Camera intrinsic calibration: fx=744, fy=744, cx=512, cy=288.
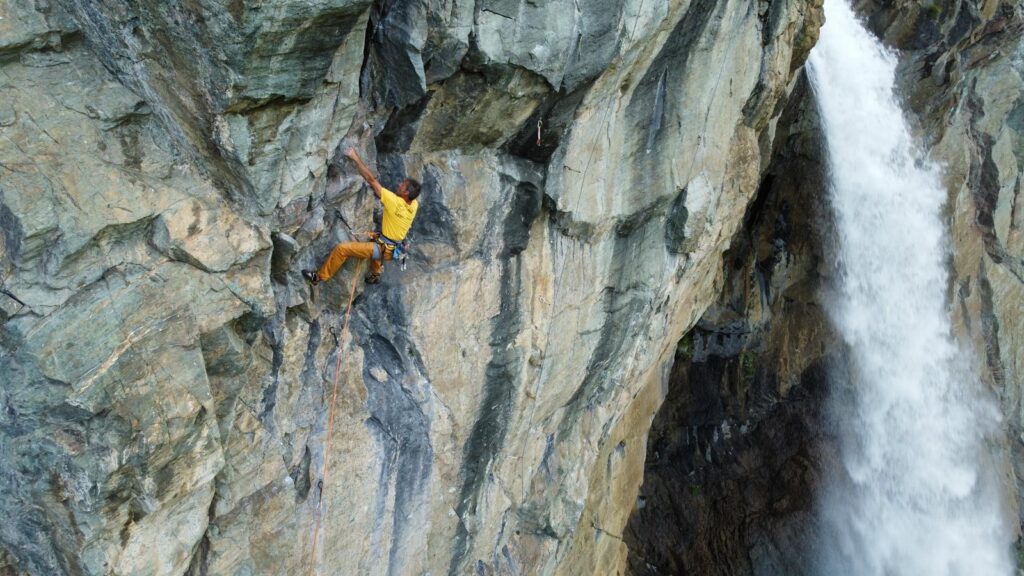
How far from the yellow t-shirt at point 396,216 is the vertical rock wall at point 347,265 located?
1.40ft

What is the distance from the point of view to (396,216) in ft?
27.7

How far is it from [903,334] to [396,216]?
13.4 m

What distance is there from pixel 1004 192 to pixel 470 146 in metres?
13.5

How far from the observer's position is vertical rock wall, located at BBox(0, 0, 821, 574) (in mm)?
6570

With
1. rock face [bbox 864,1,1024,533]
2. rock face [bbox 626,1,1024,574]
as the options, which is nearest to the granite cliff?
rock face [bbox 626,1,1024,574]

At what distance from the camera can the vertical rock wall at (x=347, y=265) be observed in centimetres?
657

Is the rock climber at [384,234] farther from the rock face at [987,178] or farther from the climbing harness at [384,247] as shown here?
the rock face at [987,178]

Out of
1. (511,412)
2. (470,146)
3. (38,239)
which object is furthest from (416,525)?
(38,239)

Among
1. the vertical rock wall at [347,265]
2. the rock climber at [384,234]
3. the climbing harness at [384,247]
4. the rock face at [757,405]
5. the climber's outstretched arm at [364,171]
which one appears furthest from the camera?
the rock face at [757,405]

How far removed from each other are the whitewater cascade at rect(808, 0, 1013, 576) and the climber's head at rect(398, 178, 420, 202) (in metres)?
11.8

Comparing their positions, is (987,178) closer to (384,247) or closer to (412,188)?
(412,188)

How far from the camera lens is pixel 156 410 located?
705cm

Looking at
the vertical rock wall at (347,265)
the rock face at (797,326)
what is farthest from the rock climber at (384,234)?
the rock face at (797,326)

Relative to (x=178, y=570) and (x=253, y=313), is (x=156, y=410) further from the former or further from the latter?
(x=178, y=570)
